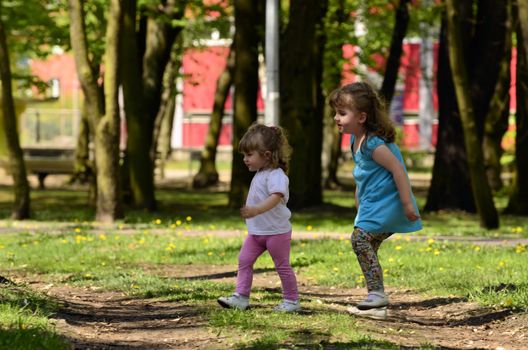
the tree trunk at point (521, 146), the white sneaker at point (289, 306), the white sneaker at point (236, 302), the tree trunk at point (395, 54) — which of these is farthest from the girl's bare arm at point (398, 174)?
the tree trunk at point (395, 54)

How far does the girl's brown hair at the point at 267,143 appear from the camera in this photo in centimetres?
917

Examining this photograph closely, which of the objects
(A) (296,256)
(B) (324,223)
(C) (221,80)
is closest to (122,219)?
(B) (324,223)

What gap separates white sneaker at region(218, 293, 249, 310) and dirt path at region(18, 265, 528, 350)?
0.58ft

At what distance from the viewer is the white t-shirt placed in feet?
30.1

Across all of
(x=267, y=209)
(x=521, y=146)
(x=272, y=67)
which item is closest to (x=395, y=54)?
(x=521, y=146)

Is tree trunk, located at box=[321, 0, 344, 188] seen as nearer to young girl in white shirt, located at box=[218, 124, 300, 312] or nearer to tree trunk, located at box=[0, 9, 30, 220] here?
tree trunk, located at box=[0, 9, 30, 220]

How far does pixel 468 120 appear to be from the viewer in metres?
19.2

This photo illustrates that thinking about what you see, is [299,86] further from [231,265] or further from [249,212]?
[249,212]

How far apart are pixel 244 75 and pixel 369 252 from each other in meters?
16.2

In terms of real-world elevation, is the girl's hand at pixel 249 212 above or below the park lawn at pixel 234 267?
above

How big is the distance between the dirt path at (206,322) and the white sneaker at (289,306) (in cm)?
13

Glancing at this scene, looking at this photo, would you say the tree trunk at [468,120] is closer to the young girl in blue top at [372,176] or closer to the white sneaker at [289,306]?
the young girl in blue top at [372,176]

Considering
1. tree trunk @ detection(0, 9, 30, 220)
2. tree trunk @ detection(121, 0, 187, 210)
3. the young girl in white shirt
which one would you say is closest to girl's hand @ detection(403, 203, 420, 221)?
the young girl in white shirt

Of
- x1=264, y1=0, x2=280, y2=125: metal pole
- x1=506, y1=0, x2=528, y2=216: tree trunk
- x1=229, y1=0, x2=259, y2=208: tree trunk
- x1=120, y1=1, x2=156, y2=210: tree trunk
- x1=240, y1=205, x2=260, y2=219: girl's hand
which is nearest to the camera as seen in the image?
x1=240, y1=205, x2=260, y2=219: girl's hand
